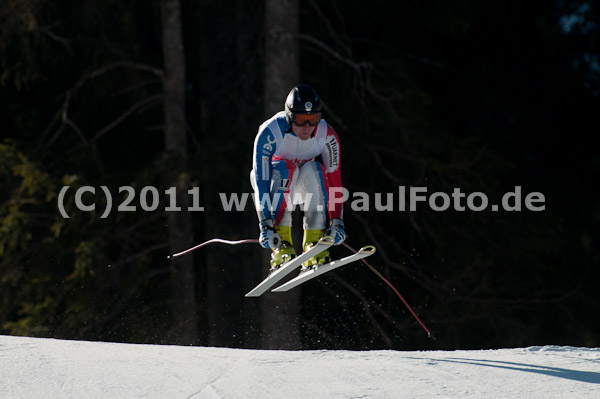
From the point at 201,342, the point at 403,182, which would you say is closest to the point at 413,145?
the point at 403,182

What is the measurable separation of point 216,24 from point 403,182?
145 inches

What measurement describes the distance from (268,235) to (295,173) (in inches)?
19.2

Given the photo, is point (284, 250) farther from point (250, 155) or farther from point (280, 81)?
point (250, 155)

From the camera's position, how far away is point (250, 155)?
10.7 meters

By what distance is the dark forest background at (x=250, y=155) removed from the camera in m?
10.8

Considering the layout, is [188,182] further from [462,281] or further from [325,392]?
[325,392]

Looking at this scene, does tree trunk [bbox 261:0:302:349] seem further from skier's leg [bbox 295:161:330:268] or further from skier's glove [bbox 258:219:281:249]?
skier's glove [bbox 258:219:281:249]

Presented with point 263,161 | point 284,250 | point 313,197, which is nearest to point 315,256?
point 284,250

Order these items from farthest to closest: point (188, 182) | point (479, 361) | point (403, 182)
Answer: point (403, 182) < point (188, 182) < point (479, 361)

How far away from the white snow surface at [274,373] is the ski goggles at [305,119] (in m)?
1.66

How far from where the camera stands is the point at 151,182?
35.1 ft

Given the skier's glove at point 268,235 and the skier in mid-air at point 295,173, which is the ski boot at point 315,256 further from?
the skier's glove at point 268,235

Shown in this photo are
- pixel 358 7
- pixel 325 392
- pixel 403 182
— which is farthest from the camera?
pixel 358 7

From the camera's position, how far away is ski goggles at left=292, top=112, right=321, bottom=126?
5.45 meters
